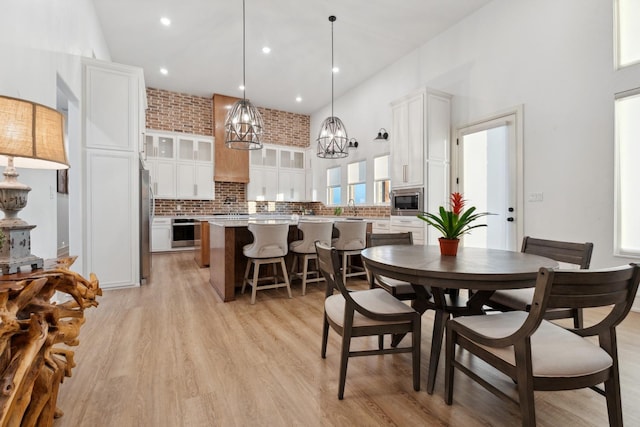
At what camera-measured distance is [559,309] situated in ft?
5.66

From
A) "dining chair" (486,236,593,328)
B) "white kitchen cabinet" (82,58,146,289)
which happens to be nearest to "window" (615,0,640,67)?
"dining chair" (486,236,593,328)

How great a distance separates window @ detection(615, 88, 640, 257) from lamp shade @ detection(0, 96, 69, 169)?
4360 millimetres

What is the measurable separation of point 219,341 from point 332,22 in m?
4.43

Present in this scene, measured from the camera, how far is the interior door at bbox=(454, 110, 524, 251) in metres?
3.75

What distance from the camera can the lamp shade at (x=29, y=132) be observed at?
1.14 meters

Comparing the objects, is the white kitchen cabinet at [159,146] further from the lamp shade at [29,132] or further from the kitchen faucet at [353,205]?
the lamp shade at [29,132]

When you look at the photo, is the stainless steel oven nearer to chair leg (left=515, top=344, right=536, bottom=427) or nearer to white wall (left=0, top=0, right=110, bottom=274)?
white wall (left=0, top=0, right=110, bottom=274)

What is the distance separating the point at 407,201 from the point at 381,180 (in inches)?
52.7

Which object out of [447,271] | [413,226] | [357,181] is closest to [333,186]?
[357,181]

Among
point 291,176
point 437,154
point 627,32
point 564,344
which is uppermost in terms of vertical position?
point 627,32

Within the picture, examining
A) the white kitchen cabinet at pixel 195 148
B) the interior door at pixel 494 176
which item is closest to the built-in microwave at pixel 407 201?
the interior door at pixel 494 176

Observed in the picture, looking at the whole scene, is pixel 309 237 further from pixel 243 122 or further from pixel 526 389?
pixel 526 389

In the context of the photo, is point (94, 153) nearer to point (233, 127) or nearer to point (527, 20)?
point (233, 127)

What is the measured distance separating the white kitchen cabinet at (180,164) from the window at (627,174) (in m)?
7.10
